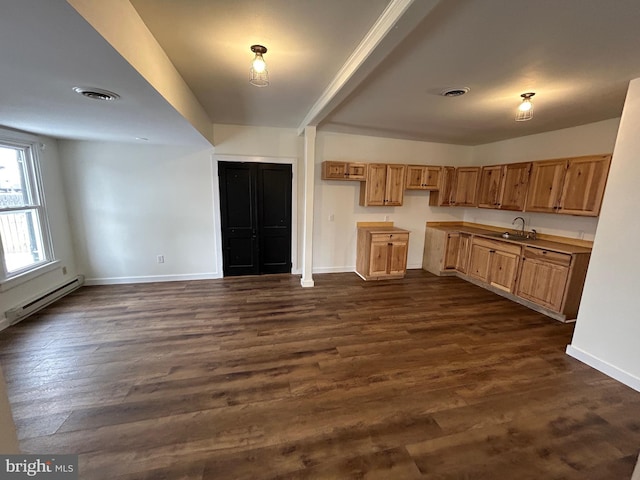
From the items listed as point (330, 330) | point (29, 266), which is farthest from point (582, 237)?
point (29, 266)

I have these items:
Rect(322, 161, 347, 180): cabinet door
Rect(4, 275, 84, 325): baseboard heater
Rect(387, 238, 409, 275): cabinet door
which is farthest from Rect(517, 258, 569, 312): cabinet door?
Rect(4, 275, 84, 325): baseboard heater

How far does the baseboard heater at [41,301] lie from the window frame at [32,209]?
29 cm

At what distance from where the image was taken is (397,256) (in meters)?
4.70

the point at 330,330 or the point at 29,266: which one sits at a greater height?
the point at 29,266

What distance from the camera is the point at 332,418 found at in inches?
72.7

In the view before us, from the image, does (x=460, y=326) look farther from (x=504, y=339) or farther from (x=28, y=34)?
(x=28, y=34)

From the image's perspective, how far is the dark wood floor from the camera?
5.16ft

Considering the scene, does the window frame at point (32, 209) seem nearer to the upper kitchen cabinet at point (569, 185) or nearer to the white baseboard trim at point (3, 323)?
the white baseboard trim at point (3, 323)

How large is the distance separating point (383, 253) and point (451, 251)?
4.73 ft

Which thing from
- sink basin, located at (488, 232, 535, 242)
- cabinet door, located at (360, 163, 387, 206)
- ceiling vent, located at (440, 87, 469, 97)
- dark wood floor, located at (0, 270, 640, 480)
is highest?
ceiling vent, located at (440, 87, 469, 97)

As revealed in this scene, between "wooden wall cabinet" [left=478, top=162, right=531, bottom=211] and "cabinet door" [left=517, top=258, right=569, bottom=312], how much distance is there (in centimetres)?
97

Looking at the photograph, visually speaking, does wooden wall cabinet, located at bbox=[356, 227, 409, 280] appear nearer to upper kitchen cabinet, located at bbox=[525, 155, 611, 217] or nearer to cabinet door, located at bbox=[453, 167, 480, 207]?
cabinet door, located at bbox=[453, 167, 480, 207]

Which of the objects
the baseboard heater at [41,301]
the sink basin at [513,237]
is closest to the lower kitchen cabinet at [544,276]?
the sink basin at [513,237]

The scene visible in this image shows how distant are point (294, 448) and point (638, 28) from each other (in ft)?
11.1
